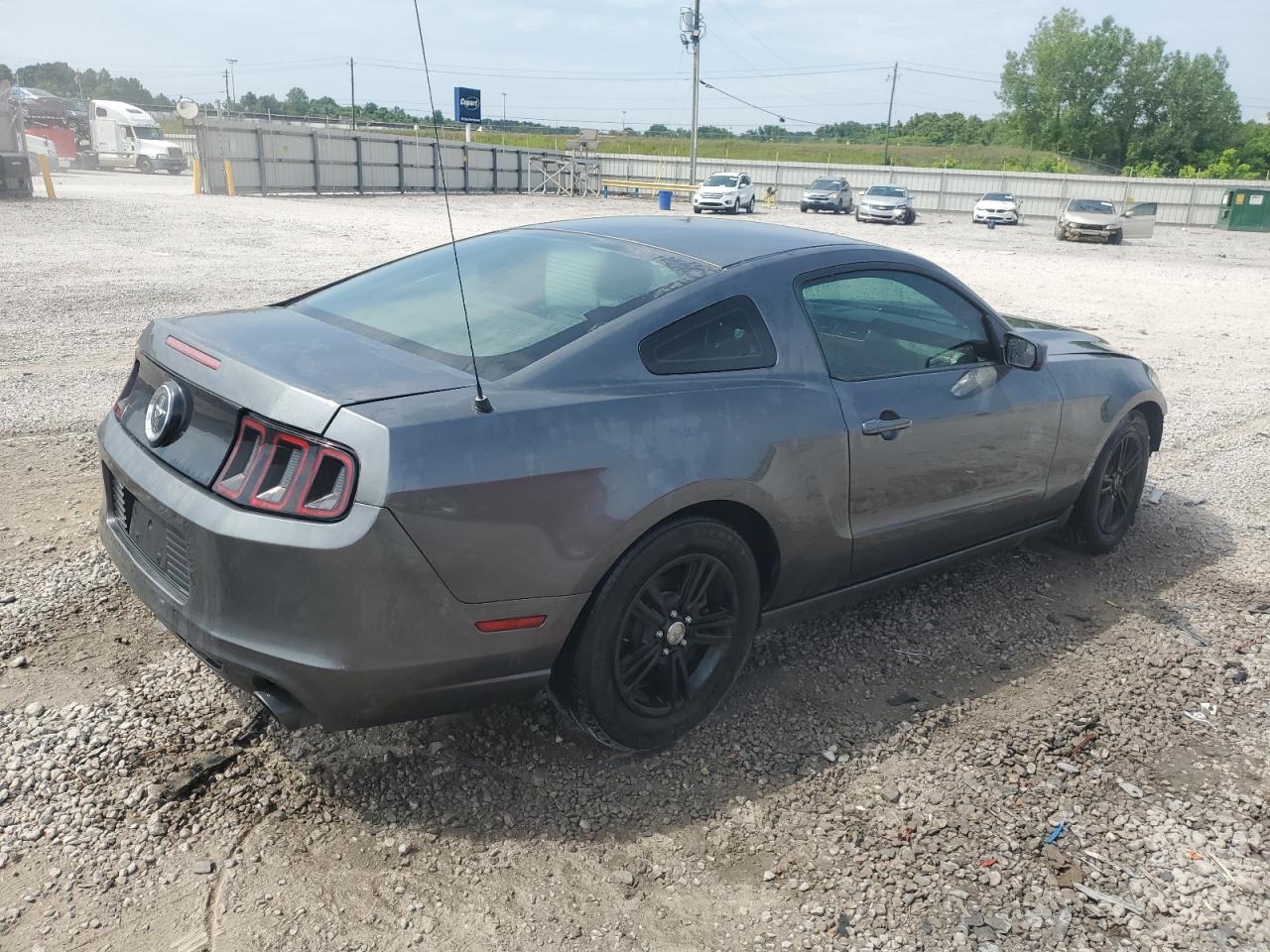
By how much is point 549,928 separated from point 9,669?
2149mm

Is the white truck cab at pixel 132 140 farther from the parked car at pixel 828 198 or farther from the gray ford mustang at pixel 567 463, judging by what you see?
the gray ford mustang at pixel 567 463

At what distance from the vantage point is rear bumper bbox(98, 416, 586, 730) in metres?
2.48

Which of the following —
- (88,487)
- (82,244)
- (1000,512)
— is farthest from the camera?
(82,244)

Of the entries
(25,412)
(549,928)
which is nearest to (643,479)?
(549,928)

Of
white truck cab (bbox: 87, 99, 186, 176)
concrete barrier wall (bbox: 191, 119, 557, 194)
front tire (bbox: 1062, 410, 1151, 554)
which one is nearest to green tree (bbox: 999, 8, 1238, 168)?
concrete barrier wall (bbox: 191, 119, 557, 194)

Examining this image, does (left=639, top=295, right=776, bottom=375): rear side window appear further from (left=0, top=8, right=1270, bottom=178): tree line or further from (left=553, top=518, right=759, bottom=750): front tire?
(left=0, top=8, right=1270, bottom=178): tree line

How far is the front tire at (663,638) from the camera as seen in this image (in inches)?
116

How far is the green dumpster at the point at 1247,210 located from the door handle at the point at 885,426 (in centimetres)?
4863

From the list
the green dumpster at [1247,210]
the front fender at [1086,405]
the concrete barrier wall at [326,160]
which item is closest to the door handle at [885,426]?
the front fender at [1086,405]

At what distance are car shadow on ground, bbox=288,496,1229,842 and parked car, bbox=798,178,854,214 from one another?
132 feet

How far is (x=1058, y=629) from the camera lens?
4.27m

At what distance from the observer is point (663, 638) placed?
314 cm

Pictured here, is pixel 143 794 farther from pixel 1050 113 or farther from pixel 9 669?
pixel 1050 113

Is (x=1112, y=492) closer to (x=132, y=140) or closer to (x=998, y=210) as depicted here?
(x=998, y=210)
